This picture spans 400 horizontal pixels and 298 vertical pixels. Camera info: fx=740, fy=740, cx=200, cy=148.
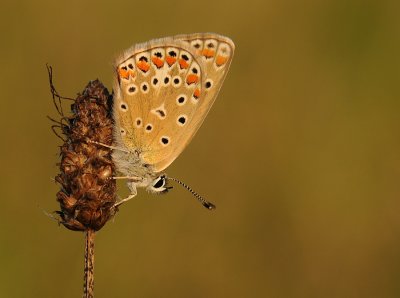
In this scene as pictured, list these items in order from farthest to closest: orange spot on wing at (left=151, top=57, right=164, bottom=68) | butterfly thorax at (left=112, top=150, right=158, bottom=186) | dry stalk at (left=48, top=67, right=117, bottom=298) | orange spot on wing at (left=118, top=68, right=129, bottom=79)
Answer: orange spot on wing at (left=151, top=57, right=164, bottom=68) < orange spot on wing at (left=118, top=68, right=129, bottom=79) < butterfly thorax at (left=112, top=150, right=158, bottom=186) < dry stalk at (left=48, top=67, right=117, bottom=298)

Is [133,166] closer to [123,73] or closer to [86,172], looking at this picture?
[123,73]

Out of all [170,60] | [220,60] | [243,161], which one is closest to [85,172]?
[170,60]

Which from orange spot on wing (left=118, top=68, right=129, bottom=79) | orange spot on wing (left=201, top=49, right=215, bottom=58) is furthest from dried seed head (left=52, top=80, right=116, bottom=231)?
orange spot on wing (left=201, top=49, right=215, bottom=58)

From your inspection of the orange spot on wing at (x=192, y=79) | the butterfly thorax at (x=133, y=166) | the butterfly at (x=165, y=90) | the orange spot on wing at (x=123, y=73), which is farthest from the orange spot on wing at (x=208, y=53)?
the butterfly thorax at (x=133, y=166)

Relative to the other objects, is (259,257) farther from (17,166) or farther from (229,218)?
(17,166)

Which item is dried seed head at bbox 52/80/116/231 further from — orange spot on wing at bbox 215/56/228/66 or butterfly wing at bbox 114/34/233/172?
orange spot on wing at bbox 215/56/228/66

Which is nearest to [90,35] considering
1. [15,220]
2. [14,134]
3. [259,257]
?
[14,134]
